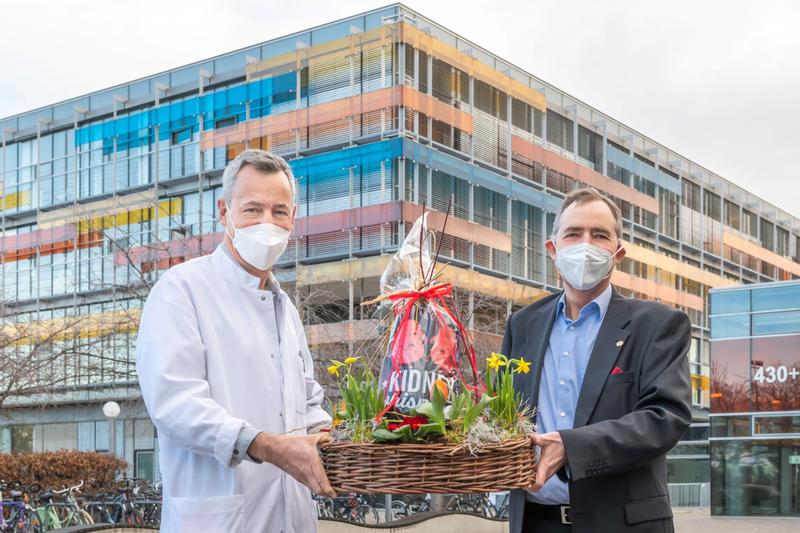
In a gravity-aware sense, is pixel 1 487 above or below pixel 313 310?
below

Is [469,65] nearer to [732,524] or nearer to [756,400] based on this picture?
[756,400]

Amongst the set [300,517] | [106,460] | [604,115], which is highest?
[604,115]

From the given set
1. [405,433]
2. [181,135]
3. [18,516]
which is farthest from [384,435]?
[181,135]

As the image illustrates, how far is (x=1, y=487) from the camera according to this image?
19.2 meters

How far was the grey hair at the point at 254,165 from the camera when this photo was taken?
3786mm

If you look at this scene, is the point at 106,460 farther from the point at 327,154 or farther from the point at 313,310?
the point at 327,154

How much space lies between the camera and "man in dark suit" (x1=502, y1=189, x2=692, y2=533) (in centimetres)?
347

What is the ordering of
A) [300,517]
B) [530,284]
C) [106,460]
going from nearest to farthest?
1. [300,517]
2. [106,460]
3. [530,284]

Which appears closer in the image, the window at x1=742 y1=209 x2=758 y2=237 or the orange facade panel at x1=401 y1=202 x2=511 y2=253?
the orange facade panel at x1=401 y1=202 x2=511 y2=253

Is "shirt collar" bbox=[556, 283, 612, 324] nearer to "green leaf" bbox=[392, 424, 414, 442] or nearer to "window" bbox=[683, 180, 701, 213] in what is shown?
"green leaf" bbox=[392, 424, 414, 442]

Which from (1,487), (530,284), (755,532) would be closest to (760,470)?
(755,532)

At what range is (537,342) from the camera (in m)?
4.05

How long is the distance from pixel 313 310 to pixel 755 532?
13.5 m

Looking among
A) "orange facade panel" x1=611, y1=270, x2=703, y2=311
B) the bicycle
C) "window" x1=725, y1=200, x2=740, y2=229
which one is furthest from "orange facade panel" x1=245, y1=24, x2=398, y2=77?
"window" x1=725, y1=200, x2=740, y2=229
